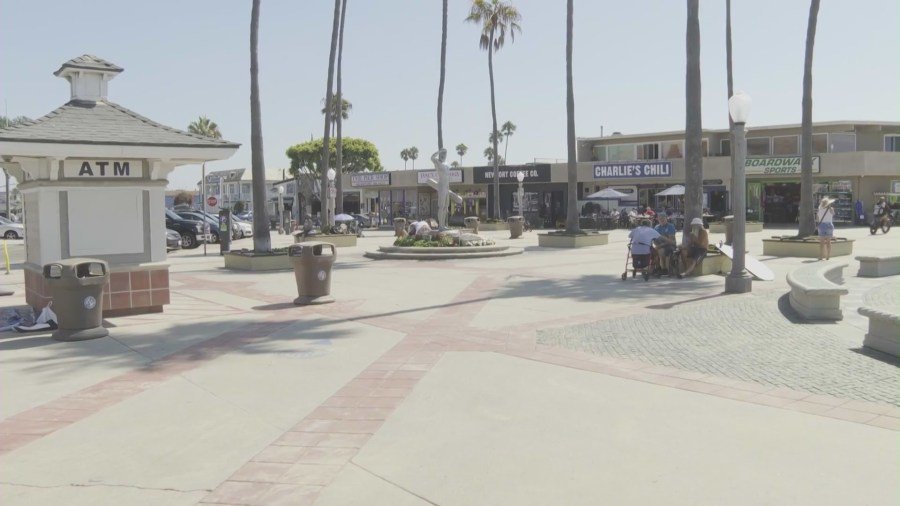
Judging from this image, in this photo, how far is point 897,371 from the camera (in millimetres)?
6926

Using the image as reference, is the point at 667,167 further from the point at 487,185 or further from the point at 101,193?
the point at 101,193

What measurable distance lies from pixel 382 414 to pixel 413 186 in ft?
153


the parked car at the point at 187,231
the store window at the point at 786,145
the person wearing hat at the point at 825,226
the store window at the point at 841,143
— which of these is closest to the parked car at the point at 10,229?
the parked car at the point at 187,231


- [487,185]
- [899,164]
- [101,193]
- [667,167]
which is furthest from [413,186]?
[101,193]

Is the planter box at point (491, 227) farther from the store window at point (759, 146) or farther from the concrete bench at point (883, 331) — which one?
the concrete bench at point (883, 331)

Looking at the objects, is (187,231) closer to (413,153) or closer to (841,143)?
(841,143)

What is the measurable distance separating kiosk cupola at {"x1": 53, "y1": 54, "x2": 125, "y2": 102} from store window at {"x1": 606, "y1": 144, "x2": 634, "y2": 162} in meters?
38.7

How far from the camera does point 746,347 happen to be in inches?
319

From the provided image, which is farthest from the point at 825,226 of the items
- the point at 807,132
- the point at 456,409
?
the point at 456,409

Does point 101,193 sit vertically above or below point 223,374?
above

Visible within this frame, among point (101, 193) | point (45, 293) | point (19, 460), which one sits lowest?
point (19, 460)

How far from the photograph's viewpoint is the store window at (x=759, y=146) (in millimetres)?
42969

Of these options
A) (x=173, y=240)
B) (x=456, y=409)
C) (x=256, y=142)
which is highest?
(x=256, y=142)

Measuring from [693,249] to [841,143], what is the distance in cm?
3131
